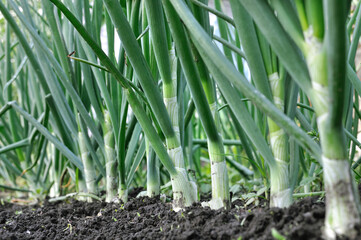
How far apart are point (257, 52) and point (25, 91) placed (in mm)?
1209

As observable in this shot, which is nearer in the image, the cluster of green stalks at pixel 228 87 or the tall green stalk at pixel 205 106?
the cluster of green stalks at pixel 228 87

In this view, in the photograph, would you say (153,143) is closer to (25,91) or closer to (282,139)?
(282,139)

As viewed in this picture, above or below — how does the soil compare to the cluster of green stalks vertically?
below

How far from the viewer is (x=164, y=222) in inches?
22.9

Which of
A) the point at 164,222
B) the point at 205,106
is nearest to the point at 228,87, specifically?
the point at 205,106

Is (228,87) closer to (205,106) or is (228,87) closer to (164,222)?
(205,106)

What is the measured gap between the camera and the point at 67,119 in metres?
0.93

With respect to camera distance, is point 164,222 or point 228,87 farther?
point 164,222

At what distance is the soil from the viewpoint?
0.41 m

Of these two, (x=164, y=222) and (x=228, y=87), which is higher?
(x=228, y=87)

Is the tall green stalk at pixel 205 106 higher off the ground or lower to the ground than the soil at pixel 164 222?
higher

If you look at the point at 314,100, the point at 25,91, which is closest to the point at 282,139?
the point at 314,100

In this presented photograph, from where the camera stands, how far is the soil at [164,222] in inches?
16.1

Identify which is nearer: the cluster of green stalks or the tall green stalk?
the cluster of green stalks
